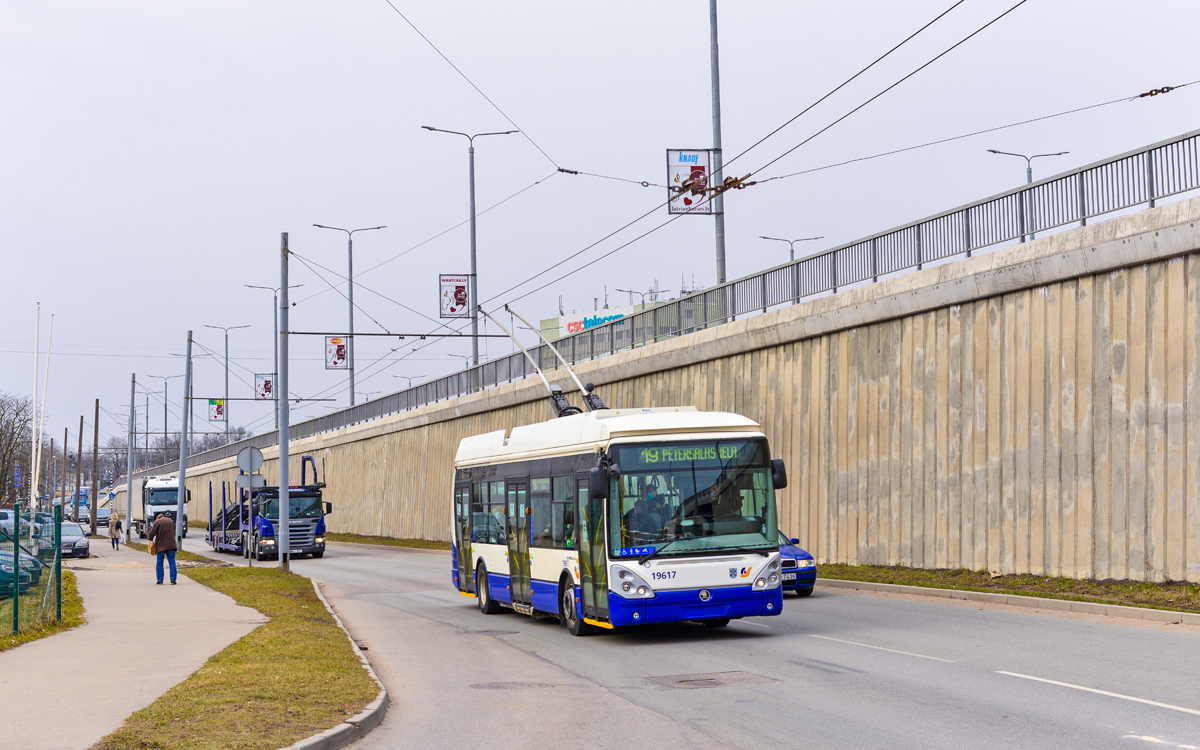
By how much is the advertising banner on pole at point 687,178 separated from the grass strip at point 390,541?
22.7m

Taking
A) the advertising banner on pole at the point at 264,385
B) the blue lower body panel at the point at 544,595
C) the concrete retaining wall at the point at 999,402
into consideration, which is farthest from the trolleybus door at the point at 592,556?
the advertising banner on pole at the point at 264,385

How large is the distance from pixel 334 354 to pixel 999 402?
36.7 m

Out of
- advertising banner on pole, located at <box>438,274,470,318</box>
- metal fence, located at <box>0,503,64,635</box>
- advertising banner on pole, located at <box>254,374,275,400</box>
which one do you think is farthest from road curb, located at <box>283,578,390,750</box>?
advertising banner on pole, located at <box>254,374,275,400</box>

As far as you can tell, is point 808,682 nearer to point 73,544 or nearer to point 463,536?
point 463,536

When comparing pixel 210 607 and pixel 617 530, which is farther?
pixel 210 607

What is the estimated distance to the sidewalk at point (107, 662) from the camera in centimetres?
880

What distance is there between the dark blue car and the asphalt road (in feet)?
6.44

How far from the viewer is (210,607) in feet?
65.9

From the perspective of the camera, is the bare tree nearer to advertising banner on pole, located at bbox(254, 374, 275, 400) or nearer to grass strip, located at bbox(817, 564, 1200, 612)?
advertising banner on pole, located at bbox(254, 374, 275, 400)

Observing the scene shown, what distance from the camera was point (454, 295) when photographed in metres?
38.9

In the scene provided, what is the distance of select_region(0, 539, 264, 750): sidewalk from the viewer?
880 cm

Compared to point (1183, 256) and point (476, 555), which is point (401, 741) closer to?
point (476, 555)

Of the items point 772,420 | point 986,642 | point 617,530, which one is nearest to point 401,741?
point 617,530

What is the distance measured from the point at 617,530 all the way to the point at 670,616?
3.94 feet
